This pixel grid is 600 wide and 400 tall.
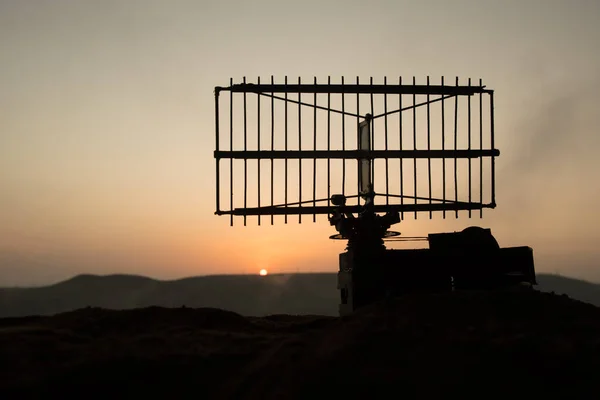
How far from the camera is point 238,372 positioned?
289 inches

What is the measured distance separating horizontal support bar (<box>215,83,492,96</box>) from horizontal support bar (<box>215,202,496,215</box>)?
2333 millimetres

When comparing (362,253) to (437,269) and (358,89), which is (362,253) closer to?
(437,269)

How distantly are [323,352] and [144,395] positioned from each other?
2.10 m

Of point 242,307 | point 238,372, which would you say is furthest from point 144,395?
point 242,307

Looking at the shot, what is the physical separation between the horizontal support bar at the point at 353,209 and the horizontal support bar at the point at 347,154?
1.01 m

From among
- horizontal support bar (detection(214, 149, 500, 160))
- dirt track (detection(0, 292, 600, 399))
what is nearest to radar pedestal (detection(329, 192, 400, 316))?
horizontal support bar (detection(214, 149, 500, 160))

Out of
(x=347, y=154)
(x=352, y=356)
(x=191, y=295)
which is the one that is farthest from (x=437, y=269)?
(x=191, y=295)

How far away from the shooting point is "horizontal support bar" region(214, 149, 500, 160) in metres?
12.1

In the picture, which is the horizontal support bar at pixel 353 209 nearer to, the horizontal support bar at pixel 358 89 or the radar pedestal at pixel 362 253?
the radar pedestal at pixel 362 253

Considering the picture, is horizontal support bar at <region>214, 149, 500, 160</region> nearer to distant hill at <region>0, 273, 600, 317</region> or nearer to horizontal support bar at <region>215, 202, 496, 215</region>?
horizontal support bar at <region>215, 202, 496, 215</region>

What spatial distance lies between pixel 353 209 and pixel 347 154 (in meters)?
1.19

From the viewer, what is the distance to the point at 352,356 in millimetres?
7156

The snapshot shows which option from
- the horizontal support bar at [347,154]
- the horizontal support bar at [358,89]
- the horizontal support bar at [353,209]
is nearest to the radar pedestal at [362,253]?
the horizontal support bar at [353,209]

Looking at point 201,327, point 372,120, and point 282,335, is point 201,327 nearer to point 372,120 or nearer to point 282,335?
point 282,335
